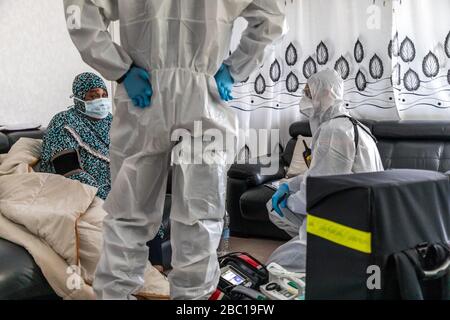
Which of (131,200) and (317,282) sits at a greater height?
(131,200)

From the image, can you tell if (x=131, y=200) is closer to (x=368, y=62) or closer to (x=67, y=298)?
(x=67, y=298)

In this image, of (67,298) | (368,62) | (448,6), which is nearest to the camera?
(67,298)

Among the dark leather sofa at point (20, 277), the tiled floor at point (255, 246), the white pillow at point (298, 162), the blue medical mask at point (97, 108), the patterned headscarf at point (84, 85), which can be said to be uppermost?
the patterned headscarf at point (84, 85)

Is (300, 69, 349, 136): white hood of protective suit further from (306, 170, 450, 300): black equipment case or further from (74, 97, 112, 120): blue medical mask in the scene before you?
(74, 97, 112, 120): blue medical mask

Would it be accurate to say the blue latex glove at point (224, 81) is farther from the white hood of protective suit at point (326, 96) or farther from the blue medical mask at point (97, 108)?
the blue medical mask at point (97, 108)

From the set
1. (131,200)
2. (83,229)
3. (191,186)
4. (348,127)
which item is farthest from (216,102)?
(83,229)

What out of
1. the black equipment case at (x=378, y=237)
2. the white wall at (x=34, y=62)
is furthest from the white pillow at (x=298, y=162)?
the black equipment case at (x=378, y=237)

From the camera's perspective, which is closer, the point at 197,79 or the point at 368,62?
the point at 197,79

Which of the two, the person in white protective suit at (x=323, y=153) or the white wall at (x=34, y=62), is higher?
the white wall at (x=34, y=62)

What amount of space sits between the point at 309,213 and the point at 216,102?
47 cm

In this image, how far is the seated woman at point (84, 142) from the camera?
2.42 m

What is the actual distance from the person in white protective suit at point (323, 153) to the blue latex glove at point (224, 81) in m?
0.65

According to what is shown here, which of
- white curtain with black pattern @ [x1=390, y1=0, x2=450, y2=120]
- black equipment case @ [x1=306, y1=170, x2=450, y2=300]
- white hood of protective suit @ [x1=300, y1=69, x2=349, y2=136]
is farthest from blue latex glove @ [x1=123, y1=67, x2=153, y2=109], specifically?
white curtain with black pattern @ [x1=390, y1=0, x2=450, y2=120]

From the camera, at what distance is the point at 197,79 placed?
1355 millimetres
